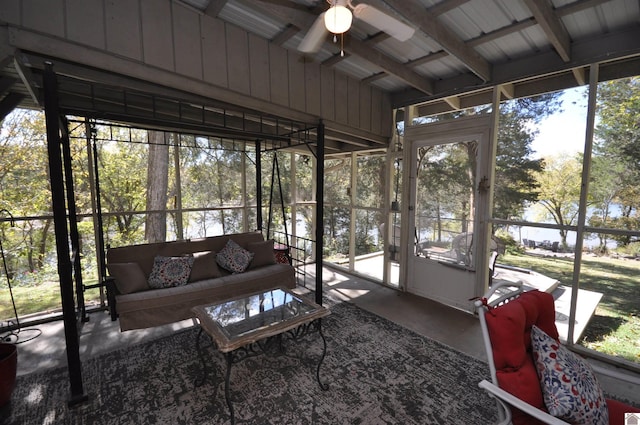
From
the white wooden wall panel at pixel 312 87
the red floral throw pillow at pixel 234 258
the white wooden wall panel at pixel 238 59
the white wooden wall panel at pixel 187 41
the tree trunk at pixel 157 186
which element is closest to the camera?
the white wooden wall panel at pixel 187 41

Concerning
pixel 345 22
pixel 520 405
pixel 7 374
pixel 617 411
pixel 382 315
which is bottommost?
pixel 382 315

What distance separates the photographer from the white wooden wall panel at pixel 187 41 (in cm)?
203

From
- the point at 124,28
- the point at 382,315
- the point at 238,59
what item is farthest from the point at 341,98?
the point at 382,315

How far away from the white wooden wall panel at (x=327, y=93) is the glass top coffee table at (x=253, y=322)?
6.52 ft

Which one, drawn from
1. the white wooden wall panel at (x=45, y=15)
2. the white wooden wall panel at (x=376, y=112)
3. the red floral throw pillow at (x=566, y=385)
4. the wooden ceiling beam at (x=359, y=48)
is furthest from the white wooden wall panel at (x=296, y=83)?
the red floral throw pillow at (x=566, y=385)

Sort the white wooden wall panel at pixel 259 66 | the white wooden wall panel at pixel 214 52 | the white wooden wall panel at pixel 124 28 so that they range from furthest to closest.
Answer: the white wooden wall panel at pixel 259 66 → the white wooden wall panel at pixel 214 52 → the white wooden wall panel at pixel 124 28

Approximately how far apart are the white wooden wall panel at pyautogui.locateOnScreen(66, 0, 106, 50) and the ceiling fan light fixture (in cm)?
147

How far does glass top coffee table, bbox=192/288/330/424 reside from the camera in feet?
5.93

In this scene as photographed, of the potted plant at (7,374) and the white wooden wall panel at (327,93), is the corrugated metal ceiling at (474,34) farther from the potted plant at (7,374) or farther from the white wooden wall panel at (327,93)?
the potted plant at (7,374)

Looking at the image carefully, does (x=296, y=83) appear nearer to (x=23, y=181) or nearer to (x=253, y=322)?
(x=253, y=322)

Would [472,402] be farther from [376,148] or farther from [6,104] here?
[6,104]

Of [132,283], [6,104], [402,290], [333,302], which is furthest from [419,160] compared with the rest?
[6,104]

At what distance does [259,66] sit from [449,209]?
274 centimetres

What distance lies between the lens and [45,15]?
1591mm
